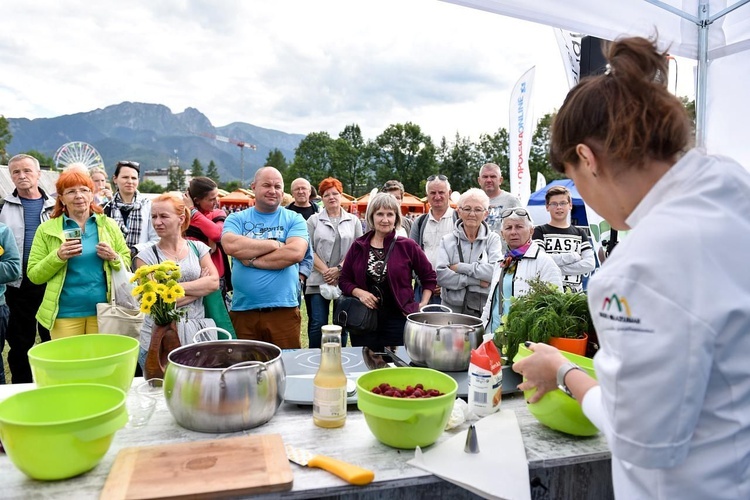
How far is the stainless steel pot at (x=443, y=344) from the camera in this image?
1.90 m

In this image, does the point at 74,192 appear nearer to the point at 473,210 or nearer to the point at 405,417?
the point at 473,210

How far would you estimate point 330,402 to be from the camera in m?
1.52

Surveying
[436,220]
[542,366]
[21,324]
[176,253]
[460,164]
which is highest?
[460,164]

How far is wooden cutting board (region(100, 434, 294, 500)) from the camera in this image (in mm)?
1162

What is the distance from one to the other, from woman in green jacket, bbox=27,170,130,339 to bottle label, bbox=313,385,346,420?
2.31 metres

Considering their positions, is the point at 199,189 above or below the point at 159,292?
above

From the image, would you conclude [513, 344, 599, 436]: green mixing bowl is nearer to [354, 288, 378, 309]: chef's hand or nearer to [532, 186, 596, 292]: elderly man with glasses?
[354, 288, 378, 309]: chef's hand

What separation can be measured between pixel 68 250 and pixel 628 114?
3.18 meters

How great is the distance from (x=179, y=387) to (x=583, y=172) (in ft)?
4.01

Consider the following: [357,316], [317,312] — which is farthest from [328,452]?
[317,312]

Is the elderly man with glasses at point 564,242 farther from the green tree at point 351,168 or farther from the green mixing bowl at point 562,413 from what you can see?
the green tree at point 351,168

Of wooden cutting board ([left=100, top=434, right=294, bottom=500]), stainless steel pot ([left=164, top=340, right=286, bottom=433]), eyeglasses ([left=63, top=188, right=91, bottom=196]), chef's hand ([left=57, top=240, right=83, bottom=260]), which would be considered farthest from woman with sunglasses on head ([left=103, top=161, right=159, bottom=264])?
wooden cutting board ([left=100, top=434, right=294, bottom=500])

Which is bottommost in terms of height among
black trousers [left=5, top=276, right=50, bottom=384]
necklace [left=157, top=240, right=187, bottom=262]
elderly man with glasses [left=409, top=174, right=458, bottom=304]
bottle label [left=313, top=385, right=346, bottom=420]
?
black trousers [left=5, top=276, right=50, bottom=384]

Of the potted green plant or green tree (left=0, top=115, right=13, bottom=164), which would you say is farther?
green tree (left=0, top=115, right=13, bottom=164)
